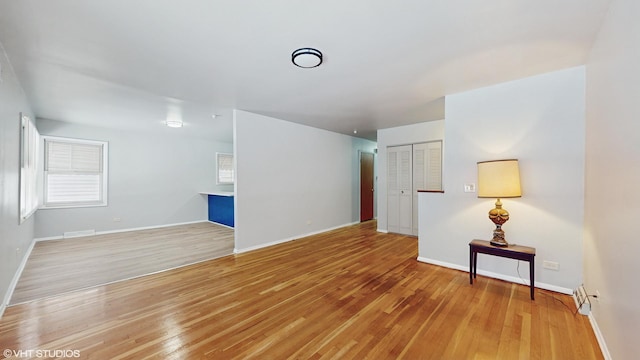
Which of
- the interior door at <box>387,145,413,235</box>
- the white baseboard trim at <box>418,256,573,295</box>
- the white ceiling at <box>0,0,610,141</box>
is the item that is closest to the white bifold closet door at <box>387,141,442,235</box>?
the interior door at <box>387,145,413,235</box>

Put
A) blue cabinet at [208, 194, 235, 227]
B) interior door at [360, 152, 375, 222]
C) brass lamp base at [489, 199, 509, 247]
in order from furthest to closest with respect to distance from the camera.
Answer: interior door at [360, 152, 375, 222] < blue cabinet at [208, 194, 235, 227] < brass lamp base at [489, 199, 509, 247]

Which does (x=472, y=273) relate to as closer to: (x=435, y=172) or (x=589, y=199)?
(x=589, y=199)

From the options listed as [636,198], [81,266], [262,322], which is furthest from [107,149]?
[636,198]

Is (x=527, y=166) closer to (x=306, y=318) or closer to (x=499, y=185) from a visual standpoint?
(x=499, y=185)

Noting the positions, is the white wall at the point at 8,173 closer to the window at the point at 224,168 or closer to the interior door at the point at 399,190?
the window at the point at 224,168

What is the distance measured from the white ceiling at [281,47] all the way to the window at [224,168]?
13.3 feet

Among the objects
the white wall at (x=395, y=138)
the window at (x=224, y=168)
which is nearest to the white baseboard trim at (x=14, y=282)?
the window at (x=224, y=168)

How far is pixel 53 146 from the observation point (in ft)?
16.9

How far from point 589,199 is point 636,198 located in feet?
4.33

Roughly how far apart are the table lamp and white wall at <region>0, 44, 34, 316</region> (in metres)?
4.85

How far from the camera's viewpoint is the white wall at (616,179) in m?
1.36

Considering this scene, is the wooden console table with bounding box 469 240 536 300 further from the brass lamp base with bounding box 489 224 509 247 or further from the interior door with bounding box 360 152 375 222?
the interior door with bounding box 360 152 375 222

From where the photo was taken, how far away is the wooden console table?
2.53 m

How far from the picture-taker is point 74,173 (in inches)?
212
